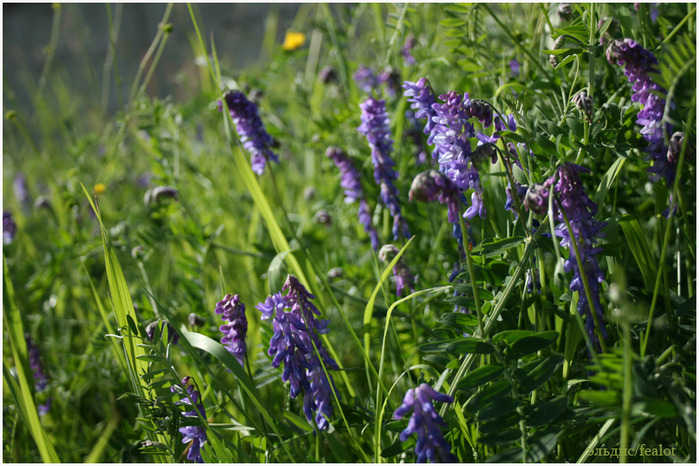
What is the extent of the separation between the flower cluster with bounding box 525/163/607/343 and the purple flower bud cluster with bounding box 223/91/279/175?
2.49 ft

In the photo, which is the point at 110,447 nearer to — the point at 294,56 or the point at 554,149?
the point at 554,149

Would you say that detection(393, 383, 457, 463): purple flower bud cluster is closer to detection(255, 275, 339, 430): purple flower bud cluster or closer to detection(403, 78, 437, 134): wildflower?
detection(255, 275, 339, 430): purple flower bud cluster

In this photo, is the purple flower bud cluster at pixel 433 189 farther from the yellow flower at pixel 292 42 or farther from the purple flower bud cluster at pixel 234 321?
the yellow flower at pixel 292 42

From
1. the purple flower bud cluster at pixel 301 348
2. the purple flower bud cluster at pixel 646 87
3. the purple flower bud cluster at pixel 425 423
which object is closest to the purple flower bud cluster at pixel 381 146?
the purple flower bud cluster at pixel 301 348

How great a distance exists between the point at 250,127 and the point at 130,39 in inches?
207

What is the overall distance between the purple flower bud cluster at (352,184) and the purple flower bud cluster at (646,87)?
0.69 m

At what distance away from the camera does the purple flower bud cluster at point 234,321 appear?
1015mm

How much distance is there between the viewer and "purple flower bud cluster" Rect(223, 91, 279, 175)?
134cm

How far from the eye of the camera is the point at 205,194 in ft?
7.72

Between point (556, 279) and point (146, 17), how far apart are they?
6.68 meters

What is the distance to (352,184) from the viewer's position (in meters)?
1.48

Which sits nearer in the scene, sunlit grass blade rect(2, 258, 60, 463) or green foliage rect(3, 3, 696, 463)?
green foliage rect(3, 3, 696, 463)

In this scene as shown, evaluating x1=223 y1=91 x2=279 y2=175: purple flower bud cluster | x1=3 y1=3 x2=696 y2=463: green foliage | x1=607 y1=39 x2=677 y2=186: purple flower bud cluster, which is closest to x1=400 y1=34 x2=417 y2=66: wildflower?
x1=3 y1=3 x2=696 y2=463: green foliage

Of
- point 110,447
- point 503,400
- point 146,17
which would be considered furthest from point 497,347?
point 146,17
